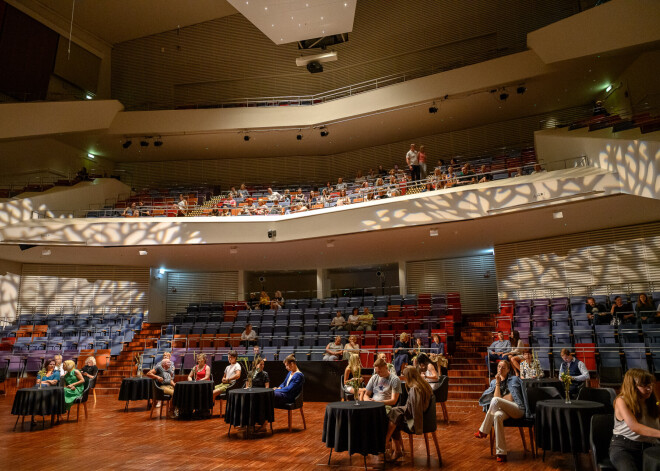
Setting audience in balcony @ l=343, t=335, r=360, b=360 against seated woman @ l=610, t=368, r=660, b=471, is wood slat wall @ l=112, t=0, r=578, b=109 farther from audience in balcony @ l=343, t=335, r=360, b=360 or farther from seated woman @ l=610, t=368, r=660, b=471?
seated woman @ l=610, t=368, r=660, b=471

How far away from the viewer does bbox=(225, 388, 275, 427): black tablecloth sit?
586 centimetres

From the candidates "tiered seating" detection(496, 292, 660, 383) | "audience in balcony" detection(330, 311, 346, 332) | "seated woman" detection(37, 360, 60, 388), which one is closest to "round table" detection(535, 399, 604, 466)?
"tiered seating" detection(496, 292, 660, 383)

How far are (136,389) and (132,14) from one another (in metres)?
13.2

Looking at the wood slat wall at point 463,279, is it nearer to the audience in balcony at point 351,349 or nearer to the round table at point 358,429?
the audience in balcony at point 351,349

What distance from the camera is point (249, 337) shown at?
36.4 ft

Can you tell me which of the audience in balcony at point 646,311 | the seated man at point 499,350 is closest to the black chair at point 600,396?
the seated man at point 499,350

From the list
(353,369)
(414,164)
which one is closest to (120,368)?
(414,164)

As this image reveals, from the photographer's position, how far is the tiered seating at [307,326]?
10.5 metres

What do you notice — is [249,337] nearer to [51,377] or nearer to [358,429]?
[51,377]

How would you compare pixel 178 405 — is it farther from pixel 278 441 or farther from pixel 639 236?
pixel 639 236

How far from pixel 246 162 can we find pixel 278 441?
13403 millimetres

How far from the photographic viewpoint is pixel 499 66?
12148 millimetres

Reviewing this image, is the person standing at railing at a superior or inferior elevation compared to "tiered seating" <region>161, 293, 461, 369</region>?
superior

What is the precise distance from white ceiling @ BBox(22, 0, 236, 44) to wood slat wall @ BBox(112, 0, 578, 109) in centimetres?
40
